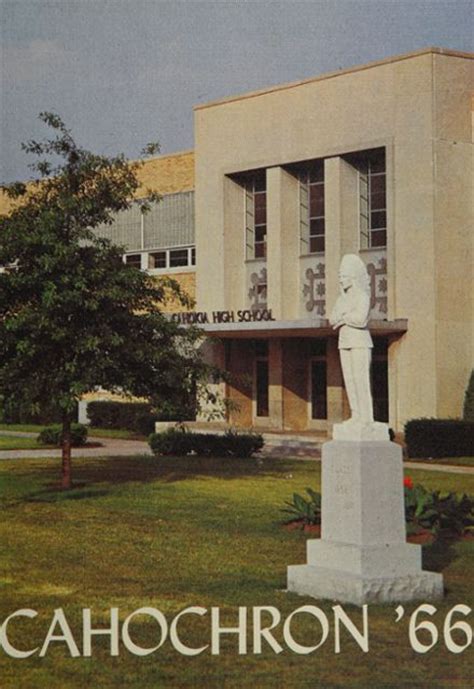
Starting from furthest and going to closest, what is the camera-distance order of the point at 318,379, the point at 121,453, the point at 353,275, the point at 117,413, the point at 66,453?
the point at 117,413
the point at 318,379
the point at 121,453
the point at 66,453
the point at 353,275

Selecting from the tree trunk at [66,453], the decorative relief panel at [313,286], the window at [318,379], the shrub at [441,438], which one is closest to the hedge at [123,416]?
the window at [318,379]

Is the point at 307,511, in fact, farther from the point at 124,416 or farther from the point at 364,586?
the point at 124,416

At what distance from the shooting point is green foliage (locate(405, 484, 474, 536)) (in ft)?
48.8

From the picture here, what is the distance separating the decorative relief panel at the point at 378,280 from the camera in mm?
32969

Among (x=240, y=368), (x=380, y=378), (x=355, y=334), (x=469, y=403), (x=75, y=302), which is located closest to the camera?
(x=355, y=334)

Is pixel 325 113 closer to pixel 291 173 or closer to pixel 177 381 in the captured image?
pixel 291 173

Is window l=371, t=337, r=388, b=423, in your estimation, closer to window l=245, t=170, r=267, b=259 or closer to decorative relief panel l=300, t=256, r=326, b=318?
decorative relief panel l=300, t=256, r=326, b=318

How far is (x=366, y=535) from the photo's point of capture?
1014cm

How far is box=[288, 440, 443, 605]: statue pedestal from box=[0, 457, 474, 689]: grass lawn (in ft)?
0.58

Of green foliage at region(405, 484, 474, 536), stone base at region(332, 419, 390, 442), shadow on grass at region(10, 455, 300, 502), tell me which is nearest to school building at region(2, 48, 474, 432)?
shadow on grass at region(10, 455, 300, 502)

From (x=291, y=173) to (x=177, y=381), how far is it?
18244 mm

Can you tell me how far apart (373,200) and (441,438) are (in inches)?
337

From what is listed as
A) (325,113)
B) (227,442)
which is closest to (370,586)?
(227,442)

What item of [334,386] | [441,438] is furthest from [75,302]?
[334,386]
